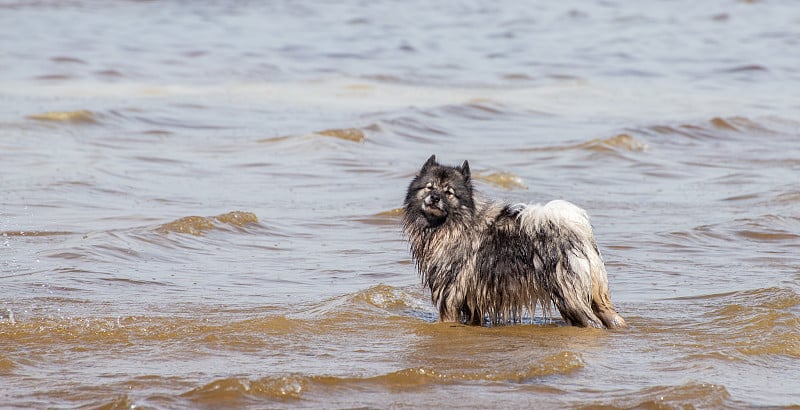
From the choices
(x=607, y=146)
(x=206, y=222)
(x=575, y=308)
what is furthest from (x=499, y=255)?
(x=607, y=146)

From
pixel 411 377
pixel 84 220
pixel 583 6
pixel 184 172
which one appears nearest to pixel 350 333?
pixel 411 377

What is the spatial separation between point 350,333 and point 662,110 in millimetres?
12749

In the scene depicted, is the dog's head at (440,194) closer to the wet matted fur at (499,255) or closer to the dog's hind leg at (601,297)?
the wet matted fur at (499,255)

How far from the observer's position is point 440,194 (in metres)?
7.06

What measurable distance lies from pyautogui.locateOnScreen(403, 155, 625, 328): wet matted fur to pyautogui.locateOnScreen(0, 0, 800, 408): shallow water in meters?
0.19

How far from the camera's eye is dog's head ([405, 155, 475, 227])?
7.07 m

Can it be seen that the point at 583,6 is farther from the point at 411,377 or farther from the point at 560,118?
the point at 411,377

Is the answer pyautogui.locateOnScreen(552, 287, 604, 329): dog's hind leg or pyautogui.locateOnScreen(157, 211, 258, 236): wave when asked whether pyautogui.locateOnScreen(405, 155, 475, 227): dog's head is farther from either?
pyautogui.locateOnScreen(157, 211, 258, 236): wave

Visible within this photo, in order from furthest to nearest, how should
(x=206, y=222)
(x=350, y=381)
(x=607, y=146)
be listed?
1. (x=607, y=146)
2. (x=206, y=222)
3. (x=350, y=381)

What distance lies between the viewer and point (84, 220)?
10148 millimetres

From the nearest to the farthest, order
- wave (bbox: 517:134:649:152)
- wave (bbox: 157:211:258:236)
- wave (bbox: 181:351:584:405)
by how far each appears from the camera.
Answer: wave (bbox: 181:351:584:405)
wave (bbox: 157:211:258:236)
wave (bbox: 517:134:649:152)

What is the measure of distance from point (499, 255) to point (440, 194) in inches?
19.8

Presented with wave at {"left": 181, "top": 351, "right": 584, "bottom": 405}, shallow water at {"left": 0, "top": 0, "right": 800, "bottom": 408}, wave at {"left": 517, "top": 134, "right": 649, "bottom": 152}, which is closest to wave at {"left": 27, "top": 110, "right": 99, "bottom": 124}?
shallow water at {"left": 0, "top": 0, "right": 800, "bottom": 408}

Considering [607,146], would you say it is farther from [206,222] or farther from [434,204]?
[434,204]
